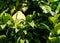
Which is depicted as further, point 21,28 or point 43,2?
point 43,2

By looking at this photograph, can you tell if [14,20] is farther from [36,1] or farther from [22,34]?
[36,1]

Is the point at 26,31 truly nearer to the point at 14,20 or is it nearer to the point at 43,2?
the point at 14,20

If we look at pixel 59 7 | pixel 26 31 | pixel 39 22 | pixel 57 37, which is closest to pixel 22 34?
pixel 26 31

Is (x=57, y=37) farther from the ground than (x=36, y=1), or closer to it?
closer to it

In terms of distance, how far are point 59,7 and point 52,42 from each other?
0.60 meters

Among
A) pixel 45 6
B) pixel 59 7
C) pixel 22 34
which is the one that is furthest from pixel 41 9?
pixel 22 34

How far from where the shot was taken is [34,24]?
3.14m

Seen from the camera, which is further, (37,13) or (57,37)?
(37,13)

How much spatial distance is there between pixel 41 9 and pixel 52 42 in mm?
595

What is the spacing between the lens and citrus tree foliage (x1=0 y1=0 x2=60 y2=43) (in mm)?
3090

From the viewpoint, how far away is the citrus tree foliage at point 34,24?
10.1 ft

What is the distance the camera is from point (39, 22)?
3223 mm

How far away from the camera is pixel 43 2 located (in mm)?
3318

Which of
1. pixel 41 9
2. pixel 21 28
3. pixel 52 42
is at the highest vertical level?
pixel 41 9
